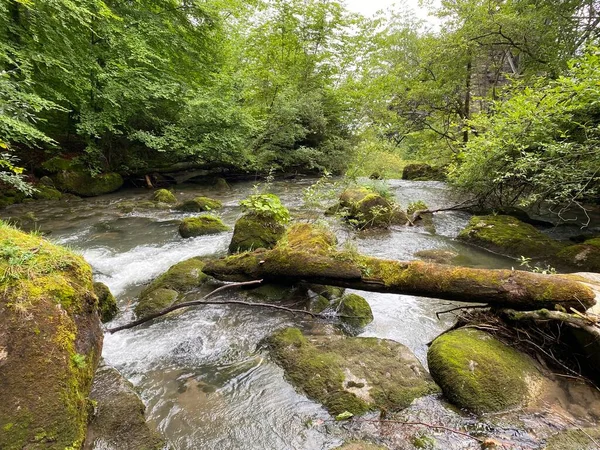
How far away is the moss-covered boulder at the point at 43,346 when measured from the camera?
2.05m

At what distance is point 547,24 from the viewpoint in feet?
38.5

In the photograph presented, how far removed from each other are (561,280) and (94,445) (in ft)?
16.2

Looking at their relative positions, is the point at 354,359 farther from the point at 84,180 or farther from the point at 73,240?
the point at 84,180

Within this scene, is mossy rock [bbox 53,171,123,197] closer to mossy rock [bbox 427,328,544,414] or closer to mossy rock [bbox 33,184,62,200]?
mossy rock [bbox 33,184,62,200]

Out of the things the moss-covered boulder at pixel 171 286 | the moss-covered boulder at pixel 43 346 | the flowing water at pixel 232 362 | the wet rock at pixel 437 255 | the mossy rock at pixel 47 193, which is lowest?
the flowing water at pixel 232 362

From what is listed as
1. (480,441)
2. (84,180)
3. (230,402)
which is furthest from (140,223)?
(480,441)

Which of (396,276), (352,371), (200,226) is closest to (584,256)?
(396,276)

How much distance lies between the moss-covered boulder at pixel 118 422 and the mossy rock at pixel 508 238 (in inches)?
317

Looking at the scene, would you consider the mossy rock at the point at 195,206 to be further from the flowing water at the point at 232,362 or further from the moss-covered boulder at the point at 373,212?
the moss-covered boulder at the point at 373,212

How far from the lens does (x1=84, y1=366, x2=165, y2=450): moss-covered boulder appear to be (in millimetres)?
2527

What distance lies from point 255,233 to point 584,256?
22.1ft

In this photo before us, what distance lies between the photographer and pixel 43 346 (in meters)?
2.31

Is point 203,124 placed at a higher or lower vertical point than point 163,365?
higher

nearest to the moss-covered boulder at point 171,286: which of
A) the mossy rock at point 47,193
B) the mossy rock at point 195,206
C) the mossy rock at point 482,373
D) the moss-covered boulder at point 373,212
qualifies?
the mossy rock at point 482,373
